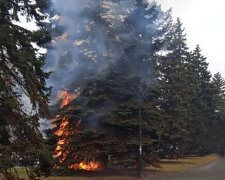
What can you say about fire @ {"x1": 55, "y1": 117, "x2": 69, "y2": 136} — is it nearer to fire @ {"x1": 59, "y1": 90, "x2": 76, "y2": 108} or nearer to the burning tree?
the burning tree

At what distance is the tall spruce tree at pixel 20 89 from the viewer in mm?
13008

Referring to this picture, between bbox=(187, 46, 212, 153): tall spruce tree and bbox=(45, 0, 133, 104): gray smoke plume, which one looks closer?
bbox=(45, 0, 133, 104): gray smoke plume

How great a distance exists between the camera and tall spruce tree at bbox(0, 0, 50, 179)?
13008 millimetres

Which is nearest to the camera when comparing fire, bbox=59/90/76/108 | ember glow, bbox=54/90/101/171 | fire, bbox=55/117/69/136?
ember glow, bbox=54/90/101/171

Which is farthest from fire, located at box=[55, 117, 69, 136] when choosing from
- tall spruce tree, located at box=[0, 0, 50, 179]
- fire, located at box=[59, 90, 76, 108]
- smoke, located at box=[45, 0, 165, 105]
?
tall spruce tree, located at box=[0, 0, 50, 179]

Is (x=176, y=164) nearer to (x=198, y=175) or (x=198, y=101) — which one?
(x=198, y=175)

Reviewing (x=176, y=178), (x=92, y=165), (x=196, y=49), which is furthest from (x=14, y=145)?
(x=196, y=49)

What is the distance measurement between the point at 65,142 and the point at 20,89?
11.9 meters

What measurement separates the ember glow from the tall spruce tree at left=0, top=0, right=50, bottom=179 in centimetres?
1108

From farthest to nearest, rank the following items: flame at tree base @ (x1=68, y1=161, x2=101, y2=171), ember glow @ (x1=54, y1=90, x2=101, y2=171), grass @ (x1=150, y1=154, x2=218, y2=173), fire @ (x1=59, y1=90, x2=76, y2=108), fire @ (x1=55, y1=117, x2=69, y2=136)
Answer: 1. grass @ (x1=150, y1=154, x2=218, y2=173)
2. fire @ (x1=59, y1=90, x2=76, y2=108)
3. flame at tree base @ (x1=68, y1=161, x2=101, y2=171)
4. fire @ (x1=55, y1=117, x2=69, y2=136)
5. ember glow @ (x1=54, y1=90, x2=101, y2=171)

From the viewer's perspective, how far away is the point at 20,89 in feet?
46.5

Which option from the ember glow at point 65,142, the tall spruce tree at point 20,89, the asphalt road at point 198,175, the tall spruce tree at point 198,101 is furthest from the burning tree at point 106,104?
the tall spruce tree at point 198,101

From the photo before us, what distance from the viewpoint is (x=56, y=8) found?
2592 cm

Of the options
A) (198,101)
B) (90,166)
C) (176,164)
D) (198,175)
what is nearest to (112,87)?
(90,166)
